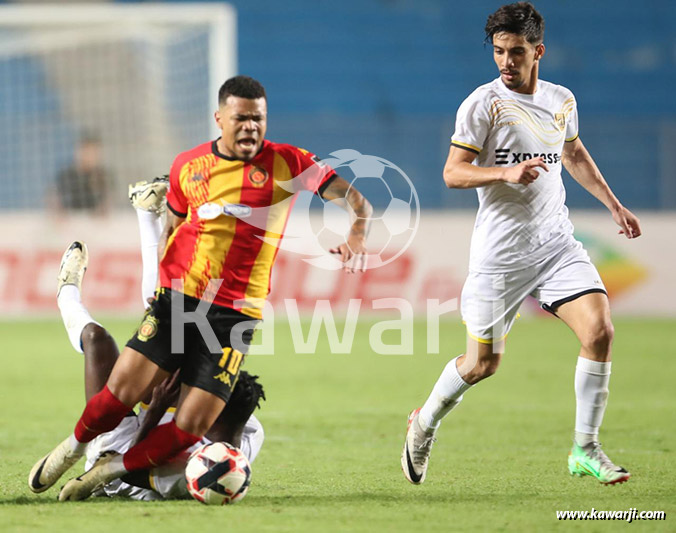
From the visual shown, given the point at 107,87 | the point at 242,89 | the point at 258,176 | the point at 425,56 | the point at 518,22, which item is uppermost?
the point at 518,22

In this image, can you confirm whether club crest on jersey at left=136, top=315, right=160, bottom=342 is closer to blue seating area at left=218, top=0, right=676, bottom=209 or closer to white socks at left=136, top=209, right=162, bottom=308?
white socks at left=136, top=209, right=162, bottom=308

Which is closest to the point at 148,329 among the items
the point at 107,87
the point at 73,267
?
the point at 73,267

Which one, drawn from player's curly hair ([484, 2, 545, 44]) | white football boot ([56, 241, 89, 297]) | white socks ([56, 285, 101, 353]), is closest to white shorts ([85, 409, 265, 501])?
white socks ([56, 285, 101, 353])

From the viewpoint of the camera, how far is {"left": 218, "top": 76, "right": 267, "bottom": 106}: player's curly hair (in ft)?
15.8

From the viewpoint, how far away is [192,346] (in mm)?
4773

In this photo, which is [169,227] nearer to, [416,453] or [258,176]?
[258,176]

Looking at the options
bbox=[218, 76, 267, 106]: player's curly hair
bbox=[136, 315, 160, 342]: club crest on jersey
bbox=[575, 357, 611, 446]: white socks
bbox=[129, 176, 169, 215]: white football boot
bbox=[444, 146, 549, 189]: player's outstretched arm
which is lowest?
bbox=[575, 357, 611, 446]: white socks

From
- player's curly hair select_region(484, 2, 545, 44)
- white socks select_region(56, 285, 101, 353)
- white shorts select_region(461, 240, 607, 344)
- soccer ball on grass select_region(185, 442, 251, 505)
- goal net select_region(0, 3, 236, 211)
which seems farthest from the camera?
goal net select_region(0, 3, 236, 211)

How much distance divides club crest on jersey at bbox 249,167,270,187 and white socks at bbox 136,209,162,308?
1.14 meters

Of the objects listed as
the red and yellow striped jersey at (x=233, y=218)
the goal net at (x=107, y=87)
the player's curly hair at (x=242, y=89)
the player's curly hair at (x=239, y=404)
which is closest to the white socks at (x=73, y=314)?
the red and yellow striped jersey at (x=233, y=218)

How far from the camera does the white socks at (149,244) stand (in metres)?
5.84

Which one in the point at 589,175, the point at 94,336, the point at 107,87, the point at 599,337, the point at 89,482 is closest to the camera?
the point at 89,482

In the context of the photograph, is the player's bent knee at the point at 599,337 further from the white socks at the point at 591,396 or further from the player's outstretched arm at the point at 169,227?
the player's outstretched arm at the point at 169,227

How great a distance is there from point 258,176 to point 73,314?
4.77 feet
